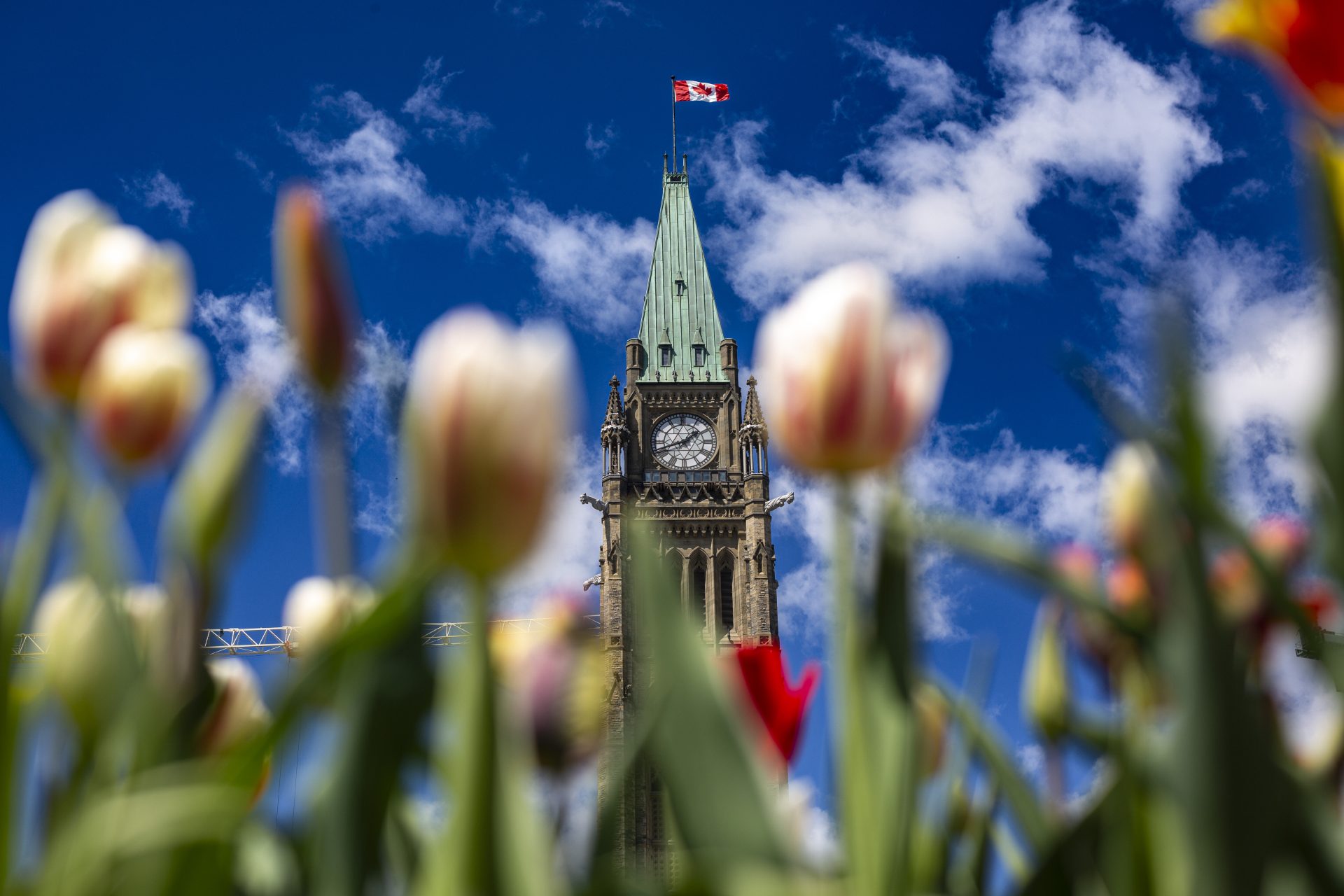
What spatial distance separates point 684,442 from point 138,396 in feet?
163

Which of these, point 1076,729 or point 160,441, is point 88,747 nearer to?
point 160,441

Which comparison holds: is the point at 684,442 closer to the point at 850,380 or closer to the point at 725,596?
the point at 725,596

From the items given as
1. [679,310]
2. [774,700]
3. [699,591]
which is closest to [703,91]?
[679,310]

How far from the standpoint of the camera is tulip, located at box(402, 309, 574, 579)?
67 cm

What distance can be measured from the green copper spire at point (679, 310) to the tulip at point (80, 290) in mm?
50019

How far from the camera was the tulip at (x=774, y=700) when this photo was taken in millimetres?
1303

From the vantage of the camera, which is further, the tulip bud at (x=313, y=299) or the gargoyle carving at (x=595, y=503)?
the gargoyle carving at (x=595, y=503)

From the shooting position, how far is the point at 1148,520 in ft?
2.43

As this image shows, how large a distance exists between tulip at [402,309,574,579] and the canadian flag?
54948 mm

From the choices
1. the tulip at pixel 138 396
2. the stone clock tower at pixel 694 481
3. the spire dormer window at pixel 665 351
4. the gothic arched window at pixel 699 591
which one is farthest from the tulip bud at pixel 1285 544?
the spire dormer window at pixel 665 351

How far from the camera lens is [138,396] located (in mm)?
936

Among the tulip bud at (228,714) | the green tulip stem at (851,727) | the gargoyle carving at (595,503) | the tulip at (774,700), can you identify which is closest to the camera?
the green tulip stem at (851,727)

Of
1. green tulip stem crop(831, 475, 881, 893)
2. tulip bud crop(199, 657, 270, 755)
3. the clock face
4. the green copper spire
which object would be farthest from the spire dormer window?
green tulip stem crop(831, 475, 881, 893)

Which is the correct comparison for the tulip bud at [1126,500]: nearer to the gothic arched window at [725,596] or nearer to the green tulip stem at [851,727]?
the green tulip stem at [851,727]
